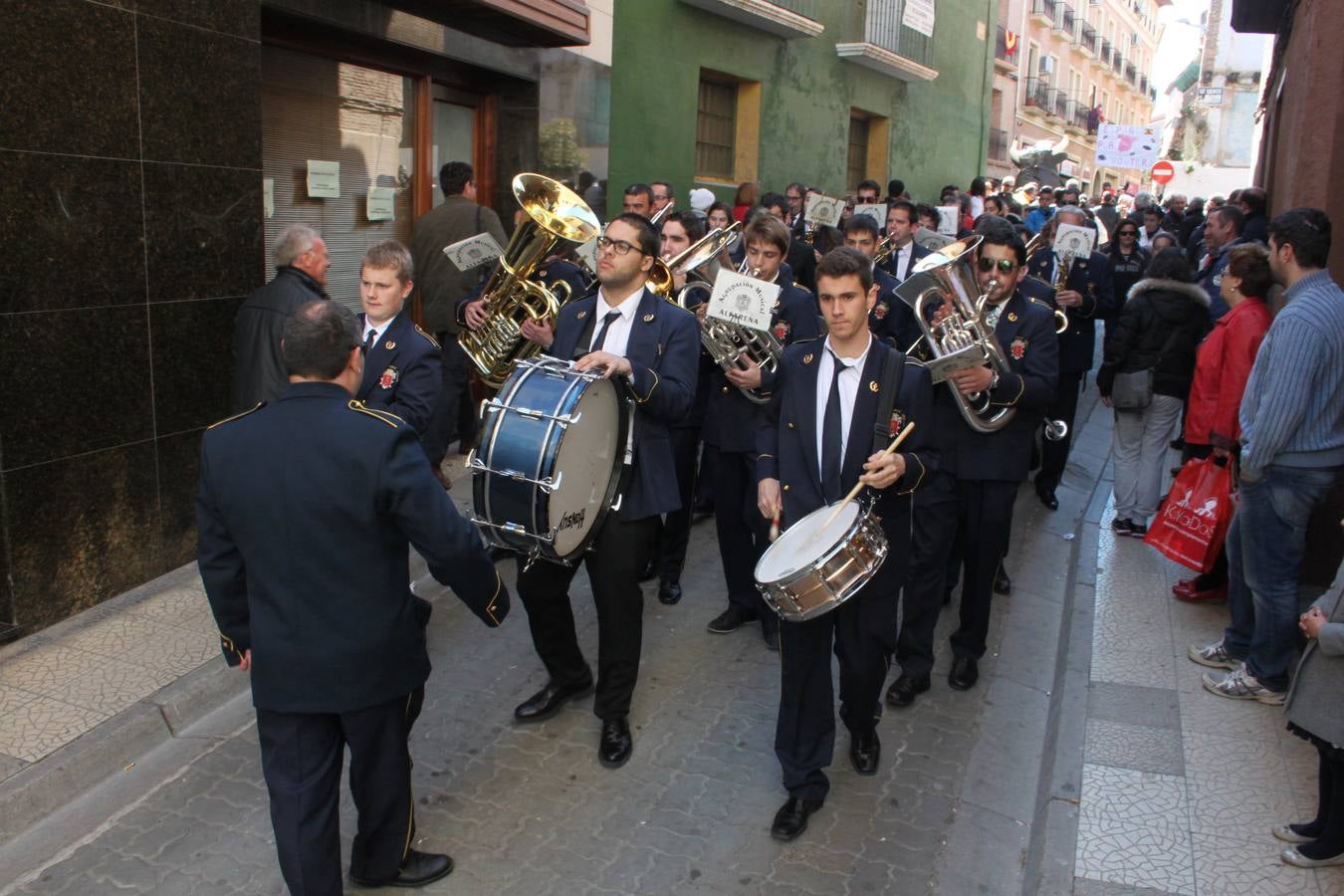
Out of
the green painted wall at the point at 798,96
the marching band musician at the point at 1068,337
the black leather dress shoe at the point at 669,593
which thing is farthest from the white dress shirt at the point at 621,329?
the green painted wall at the point at 798,96

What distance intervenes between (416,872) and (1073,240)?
22.3 feet

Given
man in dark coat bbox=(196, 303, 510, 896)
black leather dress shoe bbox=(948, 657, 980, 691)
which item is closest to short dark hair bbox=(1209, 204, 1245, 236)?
black leather dress shoe bbox=(948, 657, 980, 691)

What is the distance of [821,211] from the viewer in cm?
955

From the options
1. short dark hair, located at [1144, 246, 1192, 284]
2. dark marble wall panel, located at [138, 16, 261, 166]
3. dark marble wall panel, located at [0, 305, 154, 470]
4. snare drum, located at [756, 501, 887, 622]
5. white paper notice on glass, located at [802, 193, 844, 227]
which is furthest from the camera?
white paper notice on glass, located at [802, 193, 844, 227]

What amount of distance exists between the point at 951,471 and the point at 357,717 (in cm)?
289

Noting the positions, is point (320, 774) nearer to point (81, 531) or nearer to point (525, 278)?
point (81, 531)

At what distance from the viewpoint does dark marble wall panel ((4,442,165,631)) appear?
17.2 ft

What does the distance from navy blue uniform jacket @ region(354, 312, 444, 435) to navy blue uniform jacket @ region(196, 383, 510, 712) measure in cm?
139

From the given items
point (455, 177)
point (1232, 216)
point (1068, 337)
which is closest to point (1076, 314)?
point (1068, 337)

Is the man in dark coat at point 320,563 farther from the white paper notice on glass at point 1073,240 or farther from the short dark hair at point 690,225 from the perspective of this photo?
the white paper notice on glass at point 1073,240

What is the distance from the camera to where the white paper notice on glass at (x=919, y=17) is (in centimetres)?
1783

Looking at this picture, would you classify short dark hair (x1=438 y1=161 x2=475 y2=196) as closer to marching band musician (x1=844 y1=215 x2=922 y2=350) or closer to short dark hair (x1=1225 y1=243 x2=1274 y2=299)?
marching band musician (x1=844 y1=215 x2=922 y2=350)

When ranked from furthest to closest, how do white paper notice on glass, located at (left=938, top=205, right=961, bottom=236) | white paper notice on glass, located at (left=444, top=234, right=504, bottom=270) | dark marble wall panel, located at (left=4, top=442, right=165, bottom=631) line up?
white paper notice on glass, located at (left=938, top=205, right=961, bottom=236)
white paper notice on glass, located at (left=444, top=234, right=504, bottom=270)
dark marble wall panel, located at (left=4, top=442, right=165, bottom=631)

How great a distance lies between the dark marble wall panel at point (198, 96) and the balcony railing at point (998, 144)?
2857cm
